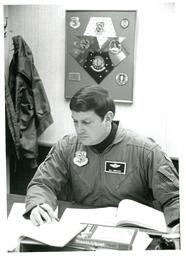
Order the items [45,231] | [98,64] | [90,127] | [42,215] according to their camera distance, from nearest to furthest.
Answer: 1. [45,231]
2. [42,215]
3. [98,64]
4. [90,127]

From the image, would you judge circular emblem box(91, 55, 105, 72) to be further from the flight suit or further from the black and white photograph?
the flight suit

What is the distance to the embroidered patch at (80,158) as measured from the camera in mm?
1263

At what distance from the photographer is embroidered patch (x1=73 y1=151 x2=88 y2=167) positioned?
4.14 ft

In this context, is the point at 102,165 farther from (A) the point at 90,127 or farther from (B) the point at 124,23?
(B) the point at 124,23

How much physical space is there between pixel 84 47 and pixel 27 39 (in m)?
0.17

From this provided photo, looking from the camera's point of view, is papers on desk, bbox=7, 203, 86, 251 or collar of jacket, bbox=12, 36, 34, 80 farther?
collar of jacket, bbox=12, 36, 34, 80

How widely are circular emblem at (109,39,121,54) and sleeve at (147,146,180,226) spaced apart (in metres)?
0.38

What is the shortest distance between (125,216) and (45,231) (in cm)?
22

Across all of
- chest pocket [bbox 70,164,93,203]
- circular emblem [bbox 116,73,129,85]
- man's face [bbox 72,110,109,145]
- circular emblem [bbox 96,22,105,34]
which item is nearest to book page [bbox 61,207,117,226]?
chest pocket [bbox 70,164,93,203]

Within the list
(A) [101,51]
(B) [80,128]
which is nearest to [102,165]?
(B) [80,128]

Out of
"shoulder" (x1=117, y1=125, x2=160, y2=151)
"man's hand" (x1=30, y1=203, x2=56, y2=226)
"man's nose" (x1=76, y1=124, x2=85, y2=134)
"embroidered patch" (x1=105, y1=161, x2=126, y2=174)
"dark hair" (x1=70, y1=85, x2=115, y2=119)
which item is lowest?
"man's hand" (x1=30, y1=203, x2=56, y2=226)

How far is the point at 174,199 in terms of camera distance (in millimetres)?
1127

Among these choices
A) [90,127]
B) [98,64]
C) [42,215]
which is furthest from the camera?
[90,127]

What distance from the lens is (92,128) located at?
126 cm
